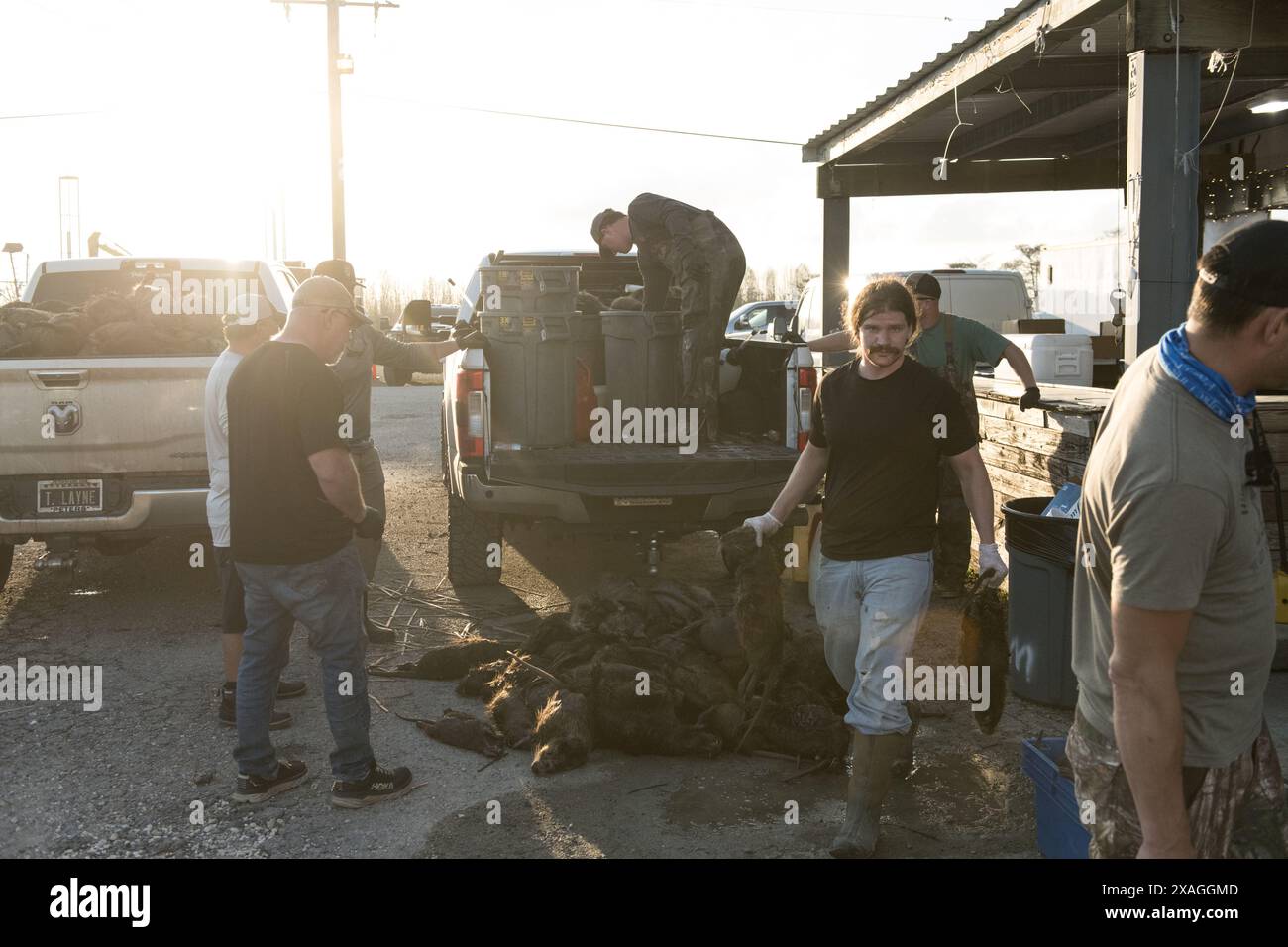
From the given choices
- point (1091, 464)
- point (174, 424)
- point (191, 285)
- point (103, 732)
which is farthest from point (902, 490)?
point (191, 285)

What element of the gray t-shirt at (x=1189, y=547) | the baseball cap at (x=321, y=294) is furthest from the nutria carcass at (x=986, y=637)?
the baseball cap at (x=321, y=294)

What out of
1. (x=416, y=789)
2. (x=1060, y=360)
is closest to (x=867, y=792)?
(x=416, y=789)

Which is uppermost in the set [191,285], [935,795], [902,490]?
[191,285]

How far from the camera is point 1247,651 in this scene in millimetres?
2238

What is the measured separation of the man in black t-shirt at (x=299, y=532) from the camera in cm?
453

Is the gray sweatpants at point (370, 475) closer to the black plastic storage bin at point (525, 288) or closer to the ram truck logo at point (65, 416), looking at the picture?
the black plastic storage bin at point (525, 288)

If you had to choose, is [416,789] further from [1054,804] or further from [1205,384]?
[1205,384]

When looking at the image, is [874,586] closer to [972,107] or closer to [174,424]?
[174,424]

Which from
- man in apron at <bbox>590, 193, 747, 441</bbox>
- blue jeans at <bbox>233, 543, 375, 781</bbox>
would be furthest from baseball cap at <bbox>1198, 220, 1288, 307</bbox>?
man in apron at <bbox>590, 193, 747, 441</bbox>

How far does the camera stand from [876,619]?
412 centimetres

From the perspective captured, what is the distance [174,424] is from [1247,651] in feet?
21.3

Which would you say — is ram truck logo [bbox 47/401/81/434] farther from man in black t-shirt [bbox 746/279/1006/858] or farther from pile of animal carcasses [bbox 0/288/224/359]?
man in black t-shirt [bbox 746/279/1006/858]

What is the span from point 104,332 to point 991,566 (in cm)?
597

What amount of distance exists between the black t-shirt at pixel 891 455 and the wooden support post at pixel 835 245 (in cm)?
980
